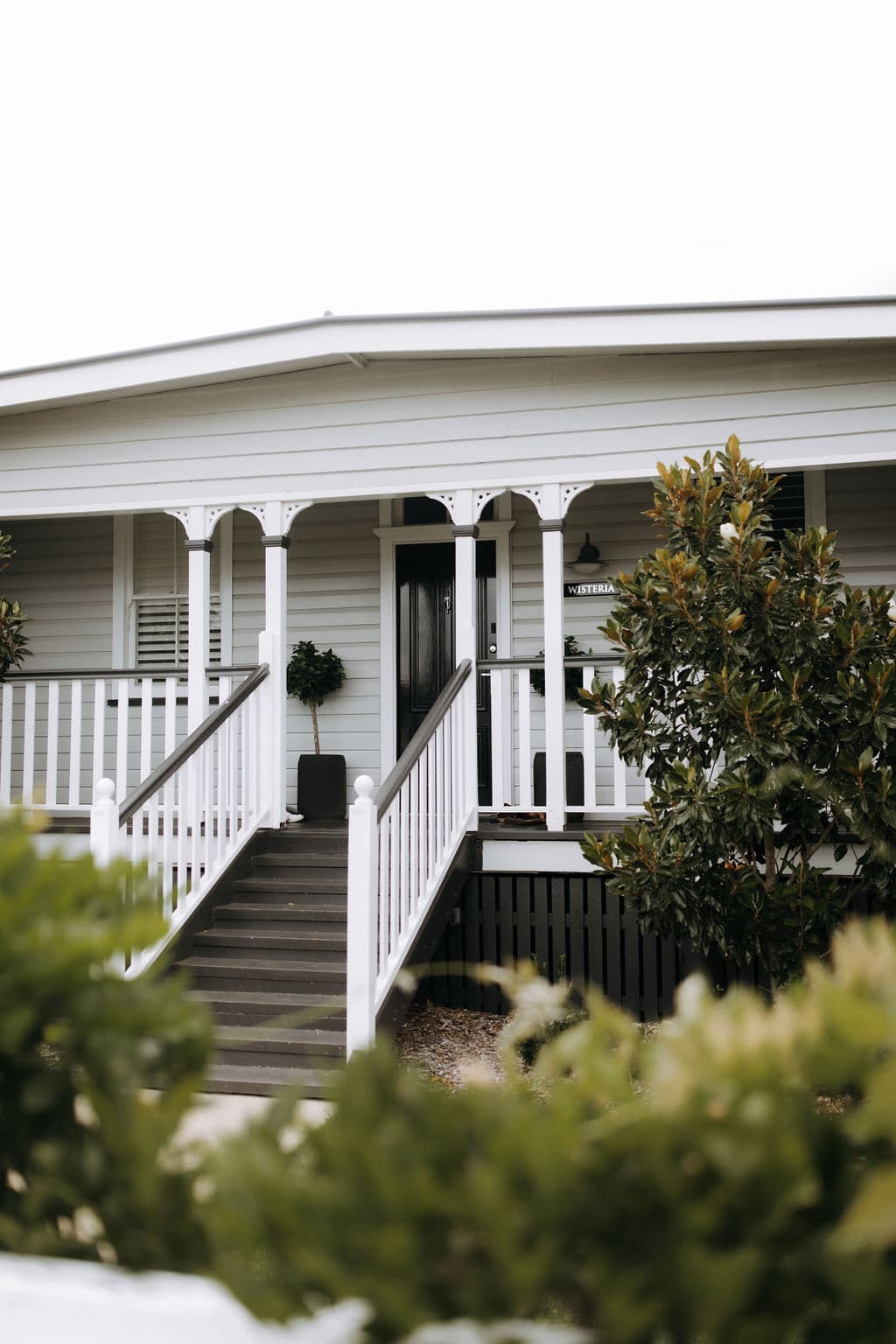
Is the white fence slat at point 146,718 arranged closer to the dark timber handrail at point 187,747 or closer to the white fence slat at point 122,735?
the white fence slat at point 122,735

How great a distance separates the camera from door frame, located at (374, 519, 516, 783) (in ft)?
27.9

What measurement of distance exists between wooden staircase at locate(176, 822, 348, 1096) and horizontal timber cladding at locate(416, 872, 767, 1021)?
0.83 meters

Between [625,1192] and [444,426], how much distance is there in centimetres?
634

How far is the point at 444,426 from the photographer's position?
7047 millimetres

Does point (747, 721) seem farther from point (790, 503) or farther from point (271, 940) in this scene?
point (790, 503)

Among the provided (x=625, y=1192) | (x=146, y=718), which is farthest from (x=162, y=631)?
(x=625, y=1192)

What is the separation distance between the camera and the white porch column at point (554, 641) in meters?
6.60

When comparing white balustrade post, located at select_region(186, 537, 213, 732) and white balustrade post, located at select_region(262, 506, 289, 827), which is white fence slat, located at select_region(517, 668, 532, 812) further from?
white balustrade post, located at select_region(186, 537, 213, 732)

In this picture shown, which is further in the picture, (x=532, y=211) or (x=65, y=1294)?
(x=532, y=211)

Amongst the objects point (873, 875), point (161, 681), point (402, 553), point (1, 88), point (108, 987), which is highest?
point (1, 88)

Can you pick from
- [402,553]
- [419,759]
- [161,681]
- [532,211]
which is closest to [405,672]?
[402,553]

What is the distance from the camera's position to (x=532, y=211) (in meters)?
27.2

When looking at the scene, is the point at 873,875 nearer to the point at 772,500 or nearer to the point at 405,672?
the point at 772,500

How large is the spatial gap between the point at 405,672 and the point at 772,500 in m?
3.10
